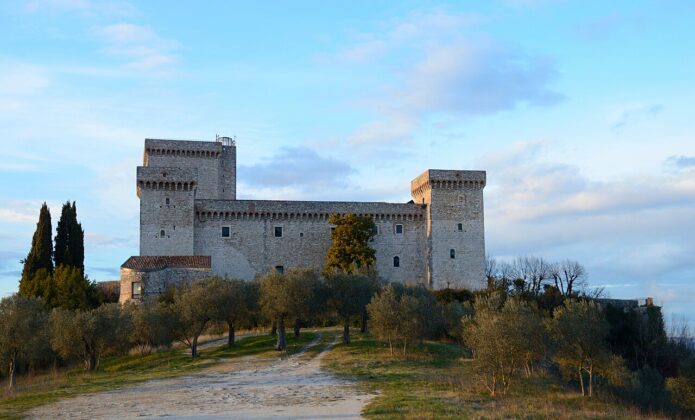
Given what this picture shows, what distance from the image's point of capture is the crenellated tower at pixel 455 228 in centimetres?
4950

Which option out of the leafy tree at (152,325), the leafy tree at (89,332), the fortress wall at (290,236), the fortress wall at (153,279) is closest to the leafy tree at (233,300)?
the leafy tree at (152,325)

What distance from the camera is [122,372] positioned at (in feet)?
94.0

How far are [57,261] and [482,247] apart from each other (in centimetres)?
2590

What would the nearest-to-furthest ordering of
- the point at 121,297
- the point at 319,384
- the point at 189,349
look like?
the point at 319,384 → the point at 189,349 → the point at 121,297

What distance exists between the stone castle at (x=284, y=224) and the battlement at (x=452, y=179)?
64mm

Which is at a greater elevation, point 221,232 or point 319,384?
point 221,232

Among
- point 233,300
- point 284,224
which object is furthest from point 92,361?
point 284,224

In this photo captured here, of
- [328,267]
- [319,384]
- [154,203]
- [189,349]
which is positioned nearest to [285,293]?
[189,349]

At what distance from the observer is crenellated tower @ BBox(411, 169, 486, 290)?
4950 cm

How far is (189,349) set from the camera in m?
34.7

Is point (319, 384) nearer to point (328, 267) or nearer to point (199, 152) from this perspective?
point (328, 267)

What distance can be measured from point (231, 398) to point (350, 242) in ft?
90.6

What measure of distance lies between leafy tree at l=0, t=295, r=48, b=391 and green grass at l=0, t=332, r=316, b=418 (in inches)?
40.9

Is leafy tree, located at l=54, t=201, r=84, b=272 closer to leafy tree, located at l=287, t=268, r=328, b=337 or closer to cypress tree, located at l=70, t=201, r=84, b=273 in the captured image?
cypress tree, located at l=70, t=201, r=84, b=273
